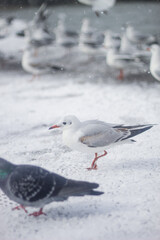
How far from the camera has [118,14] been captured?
1720mm

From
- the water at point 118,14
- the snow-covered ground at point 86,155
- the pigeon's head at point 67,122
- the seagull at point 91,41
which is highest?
the water at point 118,14

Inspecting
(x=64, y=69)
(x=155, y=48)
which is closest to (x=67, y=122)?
(x=155, y=48)

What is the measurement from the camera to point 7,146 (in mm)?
1467

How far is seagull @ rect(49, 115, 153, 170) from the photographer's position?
133cm

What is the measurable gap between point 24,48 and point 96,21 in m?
0.71

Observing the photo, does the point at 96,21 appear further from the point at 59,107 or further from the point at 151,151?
the point at 151,151

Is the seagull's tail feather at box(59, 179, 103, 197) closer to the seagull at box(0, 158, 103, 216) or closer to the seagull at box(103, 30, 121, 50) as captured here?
the seagull at box(0, 158, 103, 216)

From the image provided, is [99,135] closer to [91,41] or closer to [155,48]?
[155,48]

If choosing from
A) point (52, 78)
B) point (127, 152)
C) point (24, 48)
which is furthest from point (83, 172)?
point (24, 48)

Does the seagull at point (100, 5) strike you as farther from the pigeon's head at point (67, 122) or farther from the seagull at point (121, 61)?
the pigeon's head at point (67, 122)

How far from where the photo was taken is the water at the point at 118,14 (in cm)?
168

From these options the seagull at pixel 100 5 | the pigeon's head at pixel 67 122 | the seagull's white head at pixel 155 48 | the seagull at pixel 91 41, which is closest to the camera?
the pigeon's head at pixel 67 122

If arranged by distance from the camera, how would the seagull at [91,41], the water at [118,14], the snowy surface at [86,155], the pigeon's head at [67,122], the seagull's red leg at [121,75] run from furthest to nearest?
the seagull at [91,41] → the seagull's red leg at [121,75] → the water at [118,14] → the pigeon's head at [67,122] → the snowy surface at [86,155]

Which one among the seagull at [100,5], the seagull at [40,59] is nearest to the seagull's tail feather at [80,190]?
the seagull at [100,5]
